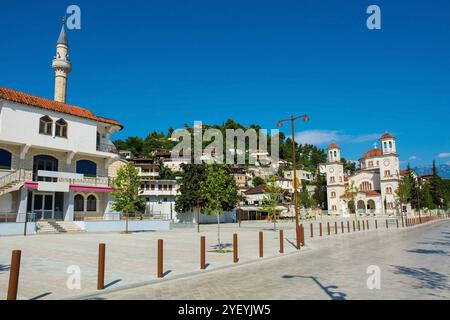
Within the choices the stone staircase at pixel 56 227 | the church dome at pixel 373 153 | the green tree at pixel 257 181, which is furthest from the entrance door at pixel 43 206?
the church dome at pixel 373 153

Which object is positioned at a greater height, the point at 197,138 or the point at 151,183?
the point at 197,138

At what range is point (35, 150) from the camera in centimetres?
3192

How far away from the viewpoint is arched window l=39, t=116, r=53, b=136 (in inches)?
1248

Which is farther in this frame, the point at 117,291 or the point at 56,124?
the point at 56,124

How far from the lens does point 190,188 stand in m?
53.4

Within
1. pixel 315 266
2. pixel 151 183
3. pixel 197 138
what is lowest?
pixel 315 266

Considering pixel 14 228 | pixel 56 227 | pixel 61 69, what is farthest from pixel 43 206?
pixel 61 69

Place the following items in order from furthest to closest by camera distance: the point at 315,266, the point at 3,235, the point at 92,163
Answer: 1. the point at 92,163
2. the point at 3,235
3. the point at 315,266

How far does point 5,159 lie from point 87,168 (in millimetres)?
7676

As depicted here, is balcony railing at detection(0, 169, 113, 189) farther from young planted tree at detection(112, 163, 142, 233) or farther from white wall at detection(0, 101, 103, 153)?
young planted tree at detection(112, 163, 142, 233)
